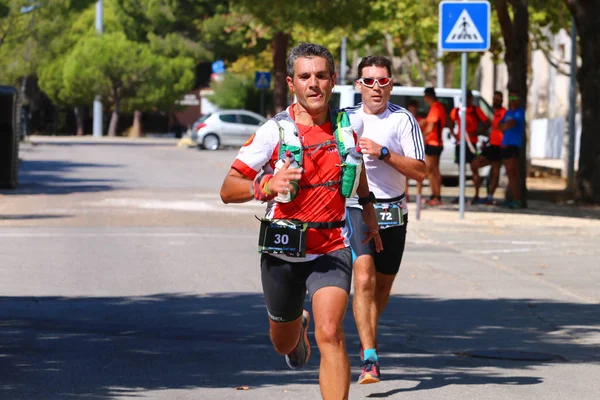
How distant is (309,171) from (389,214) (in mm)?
1996

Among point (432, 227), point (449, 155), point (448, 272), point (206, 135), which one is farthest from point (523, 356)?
point (206, 135)

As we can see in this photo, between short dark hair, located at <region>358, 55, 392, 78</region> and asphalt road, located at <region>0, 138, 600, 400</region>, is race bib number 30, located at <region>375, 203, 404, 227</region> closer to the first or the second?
short dark hair, located at <region>358, 55, 392, 78</region>

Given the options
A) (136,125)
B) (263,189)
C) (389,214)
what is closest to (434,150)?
(389,214)

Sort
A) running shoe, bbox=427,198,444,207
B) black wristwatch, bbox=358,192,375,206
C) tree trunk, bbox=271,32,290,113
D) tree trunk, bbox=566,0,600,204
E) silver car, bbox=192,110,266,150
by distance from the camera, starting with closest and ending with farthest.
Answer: black wristwatch, bbox=358,192,375,206, running shoe, bbox=427,198,444,207, tree trunk, bbox=566,0,600,204, silver car, bbox=192,110,266,150, tree trunk, bbox=271,32,290,113

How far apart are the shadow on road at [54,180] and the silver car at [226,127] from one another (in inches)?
503

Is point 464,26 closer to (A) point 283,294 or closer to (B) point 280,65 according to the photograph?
(A) point 283,294

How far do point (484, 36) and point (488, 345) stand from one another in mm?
11263

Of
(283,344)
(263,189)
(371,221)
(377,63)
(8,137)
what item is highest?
(377,63)

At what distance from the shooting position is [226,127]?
164ft

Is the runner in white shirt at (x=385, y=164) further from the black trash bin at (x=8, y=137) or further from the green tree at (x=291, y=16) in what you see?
the black trash bin at (x=8, y=137)

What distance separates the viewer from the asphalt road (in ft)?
26.8

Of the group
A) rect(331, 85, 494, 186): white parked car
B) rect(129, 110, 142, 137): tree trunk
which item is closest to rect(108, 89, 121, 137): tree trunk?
rect(129, 110, 142, 137): tree trunk

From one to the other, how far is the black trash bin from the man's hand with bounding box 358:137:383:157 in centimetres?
1809

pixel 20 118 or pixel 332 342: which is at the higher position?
pixel 20 118
